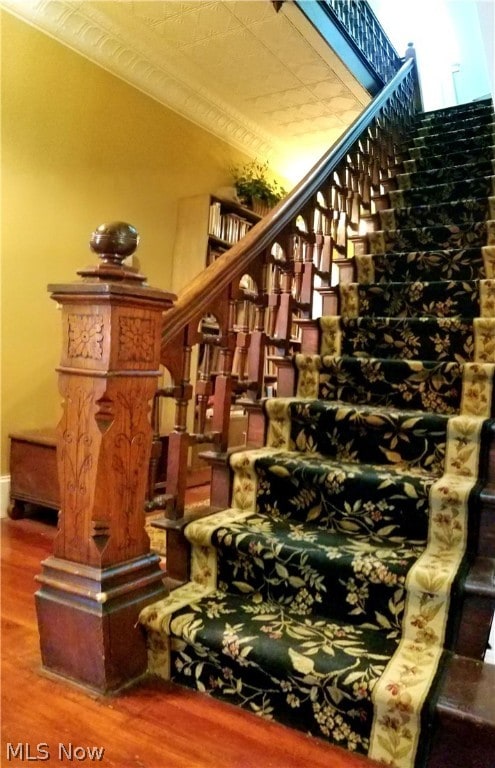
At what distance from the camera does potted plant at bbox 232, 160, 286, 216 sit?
4641 millimetres

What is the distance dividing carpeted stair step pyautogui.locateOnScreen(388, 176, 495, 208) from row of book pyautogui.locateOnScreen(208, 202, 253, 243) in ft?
4.25

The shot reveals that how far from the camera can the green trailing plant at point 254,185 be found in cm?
464

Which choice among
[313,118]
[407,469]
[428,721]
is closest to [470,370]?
[407,469]

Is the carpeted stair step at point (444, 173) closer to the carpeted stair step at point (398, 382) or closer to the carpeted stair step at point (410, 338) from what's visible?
the carpeted stair step at point (410, 338)

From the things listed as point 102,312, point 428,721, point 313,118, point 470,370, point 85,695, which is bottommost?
point 85,695

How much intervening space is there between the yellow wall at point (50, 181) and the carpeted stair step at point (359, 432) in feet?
5.61

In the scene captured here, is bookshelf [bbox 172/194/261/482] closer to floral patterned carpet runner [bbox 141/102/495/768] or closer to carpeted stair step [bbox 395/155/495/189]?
carpeted stair step [bbox 395/155/495/189]

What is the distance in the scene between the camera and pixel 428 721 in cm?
108

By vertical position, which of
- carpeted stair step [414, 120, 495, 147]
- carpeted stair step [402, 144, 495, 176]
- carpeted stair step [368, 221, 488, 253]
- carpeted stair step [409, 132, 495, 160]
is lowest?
carpeted stair step [368, 221, 488, 253]

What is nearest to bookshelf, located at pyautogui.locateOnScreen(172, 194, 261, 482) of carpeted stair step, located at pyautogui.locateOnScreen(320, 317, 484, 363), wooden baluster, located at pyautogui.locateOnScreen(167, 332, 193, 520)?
carpeted stair step, located at pyautogui.locateOnScreen(320, 317, 484, 363)

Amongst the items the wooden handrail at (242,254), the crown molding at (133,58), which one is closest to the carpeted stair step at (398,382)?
the wooden handrail at (242,254)

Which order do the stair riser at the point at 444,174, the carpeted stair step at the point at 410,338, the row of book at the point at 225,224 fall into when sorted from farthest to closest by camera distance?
the row of book at the point at 225,224, the stair riser at the point at 444,174, the carpeted stair step at the point at 410,338

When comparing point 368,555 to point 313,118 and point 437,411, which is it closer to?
point 437,411

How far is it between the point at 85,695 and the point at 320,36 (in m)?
3.89
